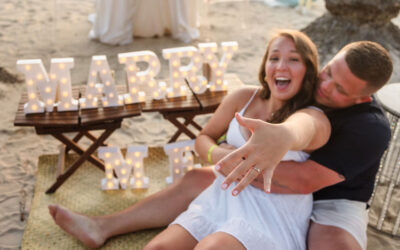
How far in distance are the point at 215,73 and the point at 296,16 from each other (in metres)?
4.77

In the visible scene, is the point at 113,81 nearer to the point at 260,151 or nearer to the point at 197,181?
the point at 197,181

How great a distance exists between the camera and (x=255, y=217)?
6.98 feet

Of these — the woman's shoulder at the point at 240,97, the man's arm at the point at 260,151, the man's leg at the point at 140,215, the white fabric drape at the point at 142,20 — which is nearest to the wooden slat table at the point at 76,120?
the man's leg at the point at 140,215

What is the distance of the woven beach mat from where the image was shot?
2.74m

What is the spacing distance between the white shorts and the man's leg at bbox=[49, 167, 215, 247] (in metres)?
0.70

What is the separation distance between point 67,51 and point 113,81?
2974 mm

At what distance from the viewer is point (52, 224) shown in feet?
9.50

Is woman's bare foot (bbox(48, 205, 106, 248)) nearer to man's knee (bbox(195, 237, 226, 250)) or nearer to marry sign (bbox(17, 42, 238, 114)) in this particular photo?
marry sign (bbox(17, 42, 238, 114))

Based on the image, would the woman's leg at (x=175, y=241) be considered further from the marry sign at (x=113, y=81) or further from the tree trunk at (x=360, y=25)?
the tree trunk at (x=360, y=25)

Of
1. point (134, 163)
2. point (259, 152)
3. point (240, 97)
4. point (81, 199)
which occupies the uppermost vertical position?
point (259, 152)

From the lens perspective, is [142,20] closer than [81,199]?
Answer: No

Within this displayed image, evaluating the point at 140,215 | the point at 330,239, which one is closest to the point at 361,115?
the point at 330,239

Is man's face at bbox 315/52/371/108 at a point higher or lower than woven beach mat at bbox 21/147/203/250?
higher

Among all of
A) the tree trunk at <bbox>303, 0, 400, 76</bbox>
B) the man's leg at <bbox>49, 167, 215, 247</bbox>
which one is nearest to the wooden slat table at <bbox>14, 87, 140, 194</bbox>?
the man's leg at <bbox>49, 167, 215, 247</bbox>
